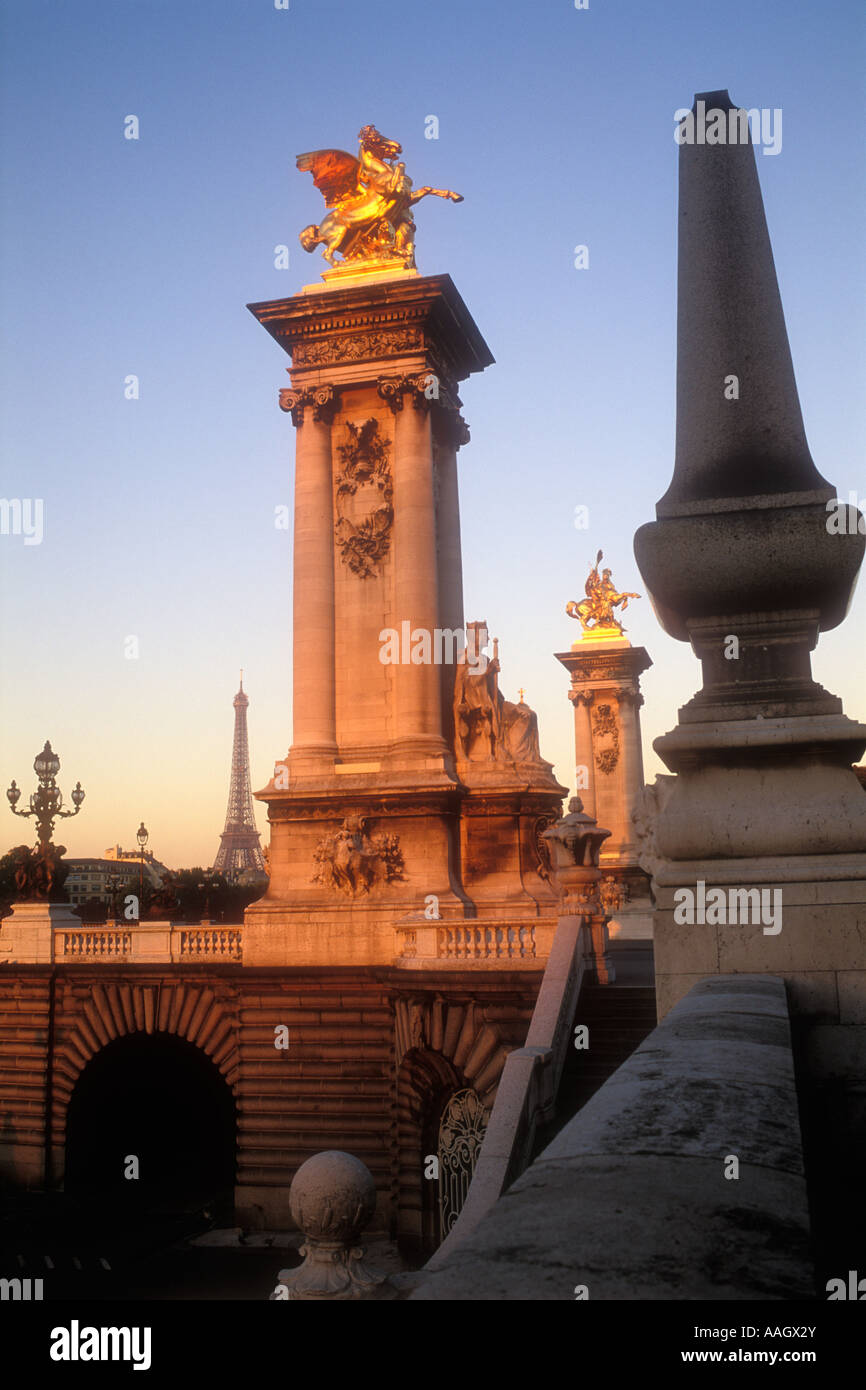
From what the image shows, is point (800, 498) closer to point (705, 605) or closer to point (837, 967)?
point (705, 605)

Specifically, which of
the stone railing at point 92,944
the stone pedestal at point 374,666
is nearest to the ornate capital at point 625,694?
the stone pedestal at point 374,666

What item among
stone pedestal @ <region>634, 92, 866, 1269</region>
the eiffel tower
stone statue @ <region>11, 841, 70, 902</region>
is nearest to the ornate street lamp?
stone statue @ <region>11, 841, 70, 902</region>

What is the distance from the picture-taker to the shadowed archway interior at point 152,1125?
2722cm

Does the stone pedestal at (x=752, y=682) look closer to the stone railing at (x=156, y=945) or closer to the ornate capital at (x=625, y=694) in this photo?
the stone railing at (x=156, y=945)

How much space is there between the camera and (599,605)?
153 ft

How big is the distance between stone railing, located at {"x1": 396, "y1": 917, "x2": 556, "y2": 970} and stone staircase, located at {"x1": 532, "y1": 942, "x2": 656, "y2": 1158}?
1.96 m

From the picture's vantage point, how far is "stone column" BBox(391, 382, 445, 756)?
2542cm

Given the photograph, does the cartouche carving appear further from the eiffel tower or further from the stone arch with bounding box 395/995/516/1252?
the eiffel tower

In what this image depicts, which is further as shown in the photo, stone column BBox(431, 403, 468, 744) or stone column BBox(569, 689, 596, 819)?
stone column BBox(569, 689, 596, 819)

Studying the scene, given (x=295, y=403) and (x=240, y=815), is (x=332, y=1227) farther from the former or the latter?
(x=240, y=815)

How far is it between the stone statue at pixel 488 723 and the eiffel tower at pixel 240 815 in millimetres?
133494
